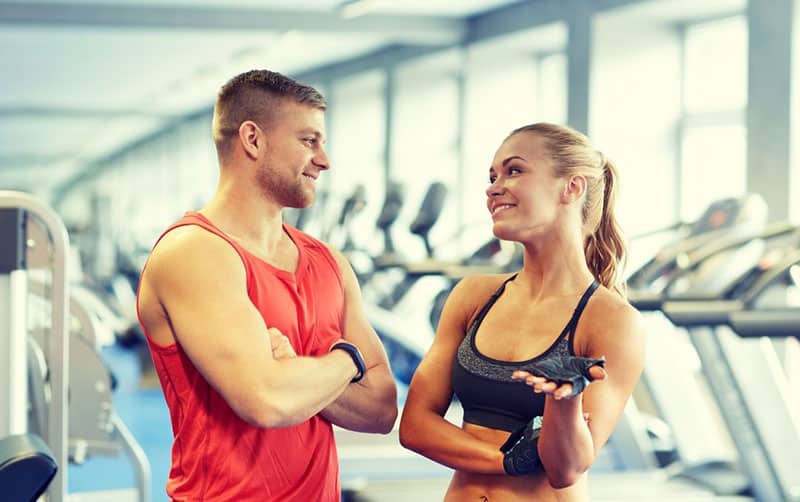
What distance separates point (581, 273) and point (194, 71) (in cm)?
1078

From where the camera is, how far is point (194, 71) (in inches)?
484

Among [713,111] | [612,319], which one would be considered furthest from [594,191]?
[713,111]

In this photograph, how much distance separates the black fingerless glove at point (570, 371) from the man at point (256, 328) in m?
0.36

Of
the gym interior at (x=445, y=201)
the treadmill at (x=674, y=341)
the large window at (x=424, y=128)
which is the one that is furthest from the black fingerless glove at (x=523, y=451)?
the large window at (x=424, y=128)

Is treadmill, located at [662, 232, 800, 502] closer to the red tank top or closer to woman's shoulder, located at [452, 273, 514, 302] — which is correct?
A: woman's shoulder, located at [452, 273, 514, 302]

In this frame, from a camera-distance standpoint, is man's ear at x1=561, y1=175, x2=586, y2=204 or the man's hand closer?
the man's hand

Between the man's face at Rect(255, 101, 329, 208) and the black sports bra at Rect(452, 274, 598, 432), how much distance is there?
1.34 feet

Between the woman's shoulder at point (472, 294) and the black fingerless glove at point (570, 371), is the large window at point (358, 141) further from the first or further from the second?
the black fingerless glove at point (570, 371)

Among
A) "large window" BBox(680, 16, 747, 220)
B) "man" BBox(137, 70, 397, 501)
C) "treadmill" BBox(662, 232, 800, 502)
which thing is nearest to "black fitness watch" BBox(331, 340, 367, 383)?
"man" BBox(137, 70, 397, 501)

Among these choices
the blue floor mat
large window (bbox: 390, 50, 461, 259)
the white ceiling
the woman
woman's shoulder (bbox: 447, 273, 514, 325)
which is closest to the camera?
the woman

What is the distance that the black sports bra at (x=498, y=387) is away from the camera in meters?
1.89

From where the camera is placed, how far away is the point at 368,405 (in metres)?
1.97

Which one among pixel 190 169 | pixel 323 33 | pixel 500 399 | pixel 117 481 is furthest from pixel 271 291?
pixel 190 169

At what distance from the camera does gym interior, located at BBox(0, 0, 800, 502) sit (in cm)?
360
